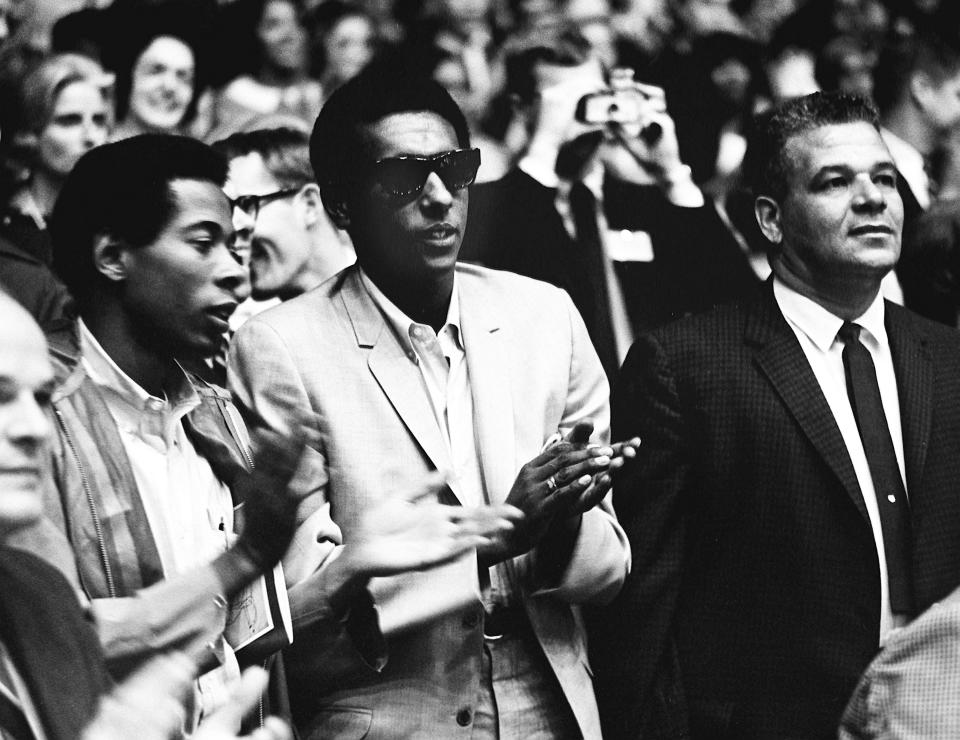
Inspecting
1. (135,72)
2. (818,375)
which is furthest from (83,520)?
(818,375)

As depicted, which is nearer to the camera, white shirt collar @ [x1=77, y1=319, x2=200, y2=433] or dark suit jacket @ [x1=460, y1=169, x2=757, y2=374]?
white shirt collar @ [x1=77, y1=319, x2=200, y2=433]

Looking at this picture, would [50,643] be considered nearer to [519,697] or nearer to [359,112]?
[519,697]

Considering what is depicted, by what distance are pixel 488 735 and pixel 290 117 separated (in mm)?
1732

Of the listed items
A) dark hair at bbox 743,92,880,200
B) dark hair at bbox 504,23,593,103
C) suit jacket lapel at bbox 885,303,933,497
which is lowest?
suit jacket lapel at bbox 885,303,933,497

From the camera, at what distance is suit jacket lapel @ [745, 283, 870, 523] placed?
3.39 meters

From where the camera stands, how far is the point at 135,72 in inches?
147

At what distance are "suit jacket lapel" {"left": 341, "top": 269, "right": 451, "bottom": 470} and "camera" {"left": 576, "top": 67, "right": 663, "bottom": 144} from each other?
46.8 inches

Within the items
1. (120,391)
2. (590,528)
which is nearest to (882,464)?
(590,528)

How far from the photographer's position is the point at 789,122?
12.4 ft

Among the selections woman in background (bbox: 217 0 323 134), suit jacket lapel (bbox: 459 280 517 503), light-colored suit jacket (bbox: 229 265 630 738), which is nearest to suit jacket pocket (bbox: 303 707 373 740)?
light-colored suit jacket (bbox: 229 265 630 738)

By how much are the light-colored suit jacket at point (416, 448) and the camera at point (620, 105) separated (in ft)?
3.28

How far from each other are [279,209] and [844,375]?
1497 mm

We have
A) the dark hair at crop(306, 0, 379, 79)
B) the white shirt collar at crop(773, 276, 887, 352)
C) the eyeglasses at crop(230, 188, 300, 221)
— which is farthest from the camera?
the dark hair at crop(306, 0, 379, 79)

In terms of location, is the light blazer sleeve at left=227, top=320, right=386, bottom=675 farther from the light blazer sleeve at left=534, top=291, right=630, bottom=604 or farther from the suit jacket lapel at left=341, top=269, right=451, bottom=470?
the light blazer sleeve at left=534, top=291, right=630, bottom=604
